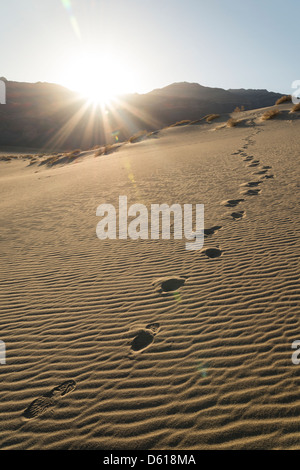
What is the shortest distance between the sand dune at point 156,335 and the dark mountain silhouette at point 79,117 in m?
43.5

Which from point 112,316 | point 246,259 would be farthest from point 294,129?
point 112,316

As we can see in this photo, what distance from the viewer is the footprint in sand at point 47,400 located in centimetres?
232

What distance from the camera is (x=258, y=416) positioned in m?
2.11

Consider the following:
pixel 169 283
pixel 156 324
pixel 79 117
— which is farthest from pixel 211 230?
pixel 79 117

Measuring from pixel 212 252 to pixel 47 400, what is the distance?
317cm

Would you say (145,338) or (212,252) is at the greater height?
(212,252)

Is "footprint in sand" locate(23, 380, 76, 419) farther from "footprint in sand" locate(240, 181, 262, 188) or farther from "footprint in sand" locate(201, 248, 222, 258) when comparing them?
"footprint in sand" locate(240, 181, 262, 188)

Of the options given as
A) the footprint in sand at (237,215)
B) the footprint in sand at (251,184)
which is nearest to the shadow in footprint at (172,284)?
the footprint in sand at (237,215)

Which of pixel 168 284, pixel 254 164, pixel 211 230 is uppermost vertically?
pixel 254 164

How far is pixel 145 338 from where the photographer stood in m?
3.02

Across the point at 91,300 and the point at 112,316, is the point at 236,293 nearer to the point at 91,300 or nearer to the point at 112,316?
the point at 112,316

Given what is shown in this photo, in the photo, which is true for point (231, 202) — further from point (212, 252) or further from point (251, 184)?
point (212, 252)

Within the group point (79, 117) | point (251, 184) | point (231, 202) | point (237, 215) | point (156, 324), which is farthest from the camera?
point (79, 117)

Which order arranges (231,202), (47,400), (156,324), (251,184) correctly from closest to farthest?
(47,400), (156,324), (231,202), (251,184)
